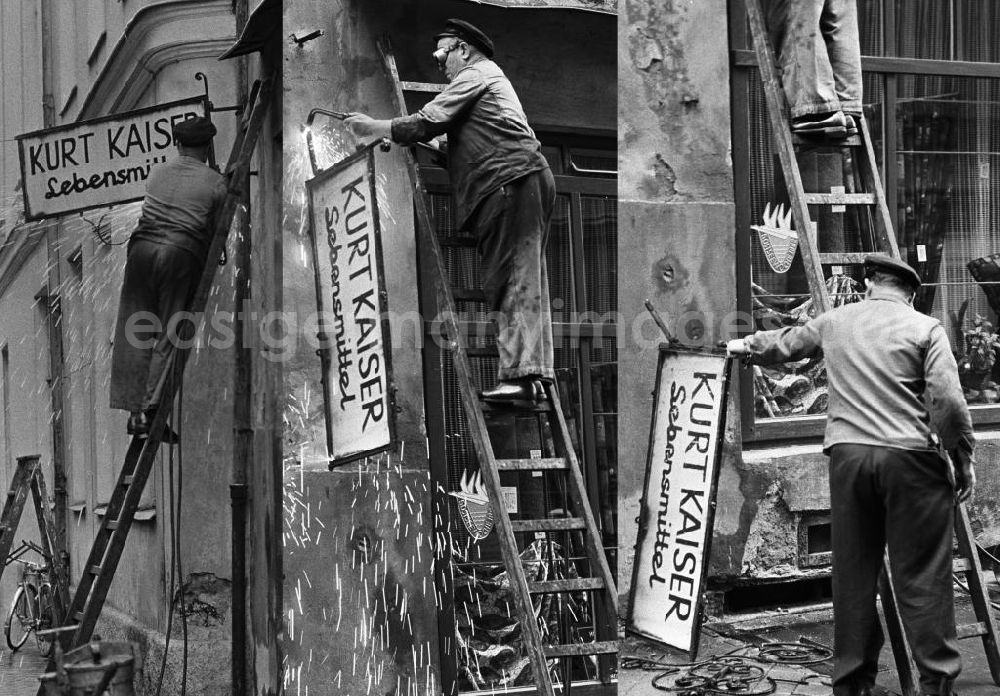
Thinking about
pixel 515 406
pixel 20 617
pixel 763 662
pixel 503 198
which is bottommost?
pixel 20 617

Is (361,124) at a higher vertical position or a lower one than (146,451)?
higher

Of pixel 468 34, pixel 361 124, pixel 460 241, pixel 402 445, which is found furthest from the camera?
pixel 402 445

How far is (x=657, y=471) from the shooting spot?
22.9 ft

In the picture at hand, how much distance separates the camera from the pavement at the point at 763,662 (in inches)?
258

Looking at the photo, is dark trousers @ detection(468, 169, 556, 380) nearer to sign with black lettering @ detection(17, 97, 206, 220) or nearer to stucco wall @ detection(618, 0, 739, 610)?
stucco wall @ detection(618, 0, 739, 610)

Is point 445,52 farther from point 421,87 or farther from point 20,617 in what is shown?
point 20,617

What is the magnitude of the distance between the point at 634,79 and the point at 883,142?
75.7 inches

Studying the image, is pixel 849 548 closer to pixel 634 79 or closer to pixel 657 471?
pixel 657 471

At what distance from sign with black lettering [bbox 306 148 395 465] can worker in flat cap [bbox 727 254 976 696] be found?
7.27 ft

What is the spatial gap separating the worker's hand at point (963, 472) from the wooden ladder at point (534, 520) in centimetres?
167

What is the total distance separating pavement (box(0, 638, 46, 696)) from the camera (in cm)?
1098

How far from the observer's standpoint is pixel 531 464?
6078 millimetres

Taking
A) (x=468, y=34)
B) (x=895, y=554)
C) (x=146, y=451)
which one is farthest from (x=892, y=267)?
(x=146, y=451)

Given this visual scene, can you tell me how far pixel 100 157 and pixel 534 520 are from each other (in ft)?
12.3
